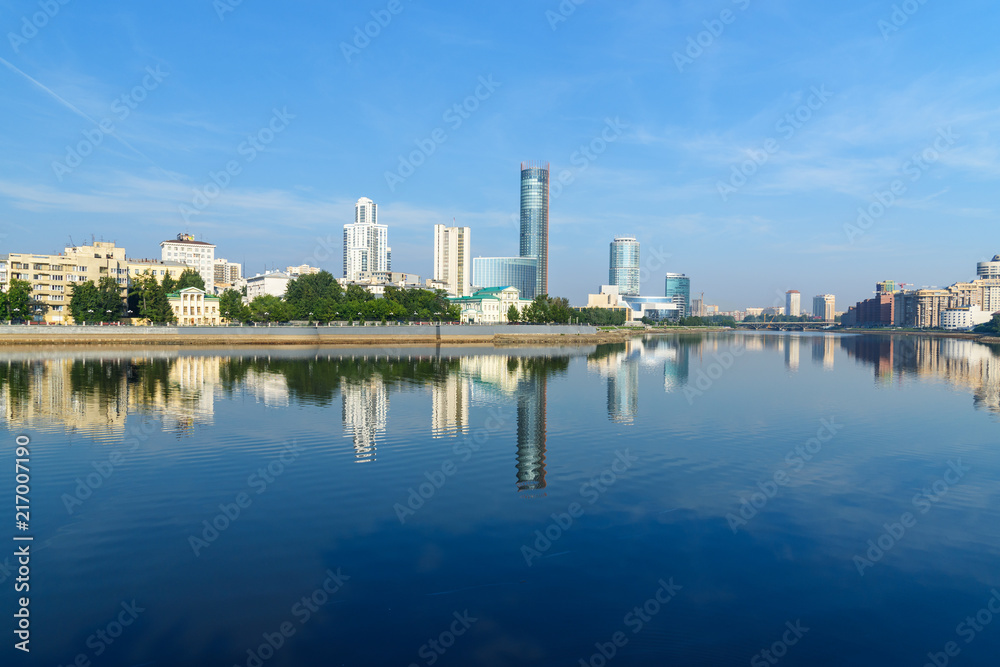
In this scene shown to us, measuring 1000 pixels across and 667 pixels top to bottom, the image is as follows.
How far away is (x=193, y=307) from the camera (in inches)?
3150

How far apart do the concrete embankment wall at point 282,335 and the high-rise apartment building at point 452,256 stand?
368 ft

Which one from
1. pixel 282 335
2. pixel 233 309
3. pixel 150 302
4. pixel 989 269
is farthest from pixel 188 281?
pixel 989 269

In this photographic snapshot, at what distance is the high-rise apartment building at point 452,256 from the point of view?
196 metres

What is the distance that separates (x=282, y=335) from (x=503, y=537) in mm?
61489

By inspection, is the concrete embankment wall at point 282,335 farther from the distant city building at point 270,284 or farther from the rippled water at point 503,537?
the distant city building at point 270,284

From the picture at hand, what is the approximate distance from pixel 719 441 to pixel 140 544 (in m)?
15.2

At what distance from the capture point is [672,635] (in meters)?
7.29

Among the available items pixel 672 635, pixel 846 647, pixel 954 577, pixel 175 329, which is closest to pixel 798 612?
pixel 846 647

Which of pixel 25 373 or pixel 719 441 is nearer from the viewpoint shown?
pixel 719 441

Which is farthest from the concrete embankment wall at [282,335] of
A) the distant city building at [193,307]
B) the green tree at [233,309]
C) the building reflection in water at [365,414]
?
the building reflection in water at [365,414]

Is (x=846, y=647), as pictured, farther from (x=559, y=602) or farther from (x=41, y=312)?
(x=41, y=312)

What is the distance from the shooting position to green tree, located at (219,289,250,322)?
7869 cm

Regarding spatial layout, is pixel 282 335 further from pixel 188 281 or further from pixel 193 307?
pixel 188 281

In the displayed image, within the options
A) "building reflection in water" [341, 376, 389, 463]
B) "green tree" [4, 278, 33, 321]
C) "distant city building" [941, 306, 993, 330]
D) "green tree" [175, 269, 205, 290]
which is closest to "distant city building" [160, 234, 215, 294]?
"green tree" [175, 269, 205, 290]
